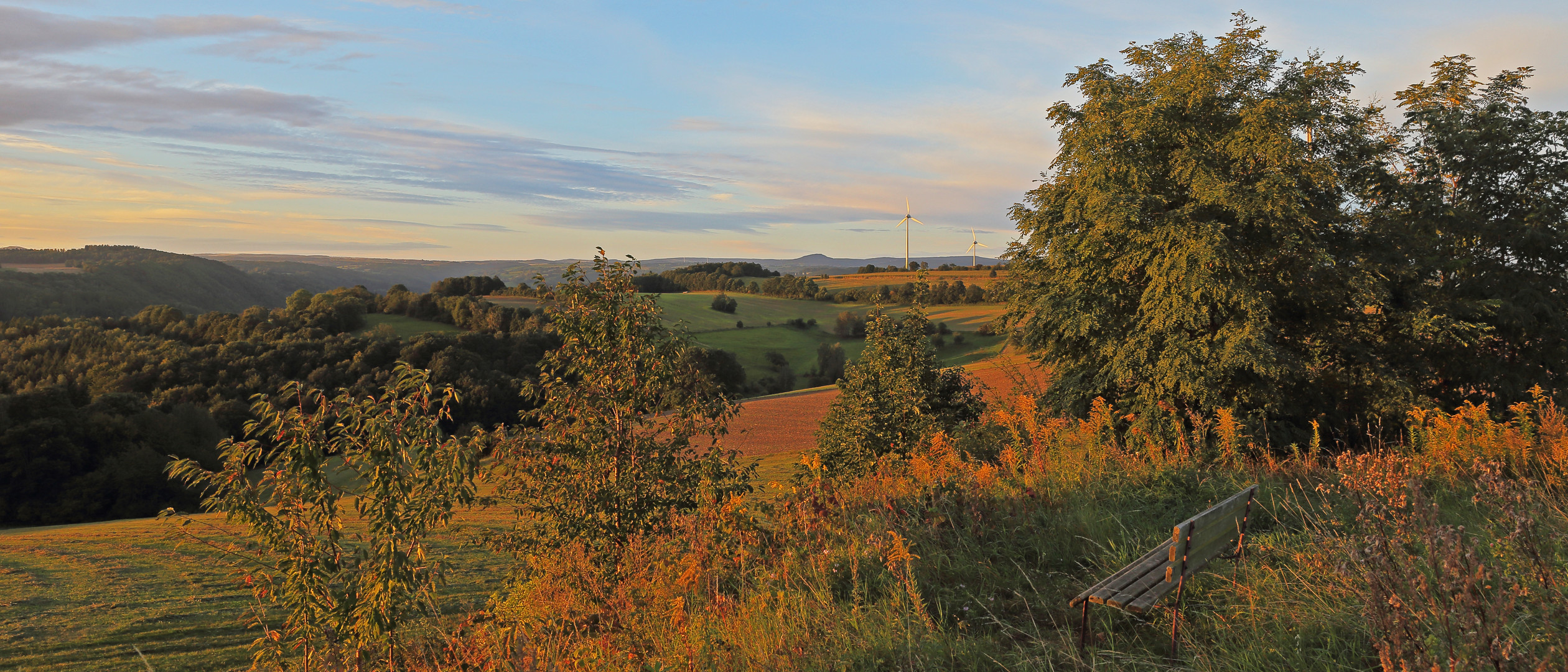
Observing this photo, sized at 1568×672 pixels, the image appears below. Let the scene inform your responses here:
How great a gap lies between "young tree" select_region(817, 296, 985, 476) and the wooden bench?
10491mm

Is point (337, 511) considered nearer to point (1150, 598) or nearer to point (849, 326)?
point (1150, 598)

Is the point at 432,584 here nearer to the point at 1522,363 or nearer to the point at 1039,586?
the point at 1039,586

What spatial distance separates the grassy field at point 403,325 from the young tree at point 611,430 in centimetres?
6889

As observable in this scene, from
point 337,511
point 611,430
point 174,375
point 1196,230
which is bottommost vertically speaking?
point 174,375

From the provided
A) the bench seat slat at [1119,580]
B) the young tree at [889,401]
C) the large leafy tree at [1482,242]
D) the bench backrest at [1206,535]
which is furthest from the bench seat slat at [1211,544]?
the large leafy tree at [1482,242]

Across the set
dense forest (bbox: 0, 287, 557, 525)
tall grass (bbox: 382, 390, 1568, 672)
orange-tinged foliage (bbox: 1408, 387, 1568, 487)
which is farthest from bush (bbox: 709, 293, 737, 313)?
orange-tinged foliage (bbox: 1408, 387, 1568, 487)

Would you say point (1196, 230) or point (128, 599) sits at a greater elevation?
point (1196, 230)

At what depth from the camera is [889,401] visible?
16422 mm

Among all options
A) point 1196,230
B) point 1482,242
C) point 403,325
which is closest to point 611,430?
point 1196,230

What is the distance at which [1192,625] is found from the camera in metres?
4.16

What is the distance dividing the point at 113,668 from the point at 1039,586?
31.3 ft

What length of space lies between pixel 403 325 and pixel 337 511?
79645mm

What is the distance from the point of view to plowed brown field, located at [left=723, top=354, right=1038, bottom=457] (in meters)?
33.4

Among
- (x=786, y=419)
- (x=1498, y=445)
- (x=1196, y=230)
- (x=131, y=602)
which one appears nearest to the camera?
(x=1498, y=445)
